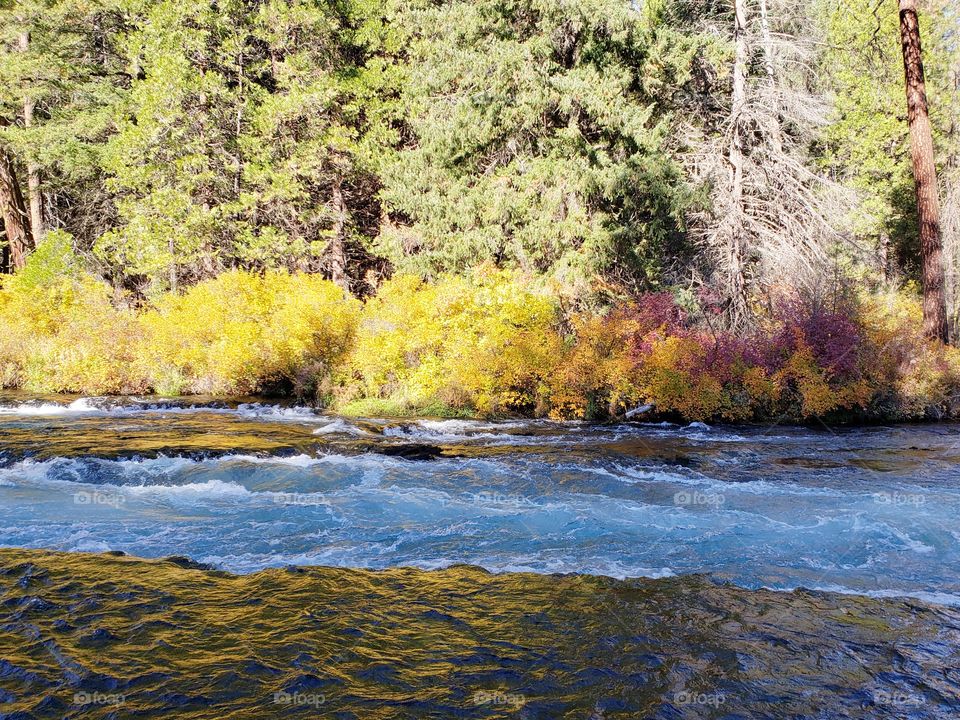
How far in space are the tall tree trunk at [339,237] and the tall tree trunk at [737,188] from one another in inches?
482

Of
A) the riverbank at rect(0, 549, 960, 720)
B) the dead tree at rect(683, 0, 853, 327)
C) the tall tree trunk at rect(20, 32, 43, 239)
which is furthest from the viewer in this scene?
the tall tree trunk at rect(20, 32, 43, 239)

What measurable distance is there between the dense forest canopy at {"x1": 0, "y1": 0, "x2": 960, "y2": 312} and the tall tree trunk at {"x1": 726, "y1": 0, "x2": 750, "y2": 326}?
0.05m

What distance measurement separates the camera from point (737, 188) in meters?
15.9

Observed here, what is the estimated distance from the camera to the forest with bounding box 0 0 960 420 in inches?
508

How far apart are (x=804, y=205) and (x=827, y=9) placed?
969 centimetres

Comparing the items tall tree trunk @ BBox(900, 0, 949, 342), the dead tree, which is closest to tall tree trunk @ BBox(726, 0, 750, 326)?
the dead tree

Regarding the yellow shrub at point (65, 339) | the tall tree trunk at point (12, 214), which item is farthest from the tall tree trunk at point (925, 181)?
the tall tree trunk at point (12, 214)

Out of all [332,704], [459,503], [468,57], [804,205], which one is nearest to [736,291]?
[804,205]

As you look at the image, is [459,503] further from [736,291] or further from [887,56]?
[887,56]

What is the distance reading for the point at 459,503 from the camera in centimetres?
704

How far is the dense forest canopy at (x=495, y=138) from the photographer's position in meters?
15.6

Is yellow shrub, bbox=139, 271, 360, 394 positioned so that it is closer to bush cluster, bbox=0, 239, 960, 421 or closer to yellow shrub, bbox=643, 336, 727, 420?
bush cluster, bbox=0, 239, 960, 421

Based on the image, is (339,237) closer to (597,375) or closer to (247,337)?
(247,337)

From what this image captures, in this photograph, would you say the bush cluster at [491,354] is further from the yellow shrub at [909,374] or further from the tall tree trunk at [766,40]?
the tall tree trunk at [766,40]
